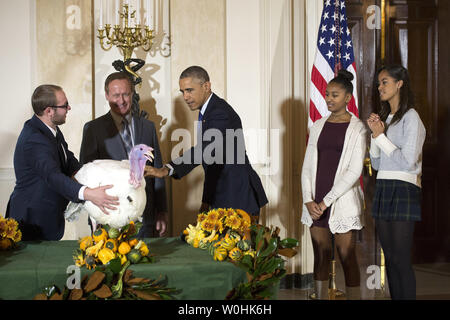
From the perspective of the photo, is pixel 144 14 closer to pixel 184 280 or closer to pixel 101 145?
pixel 101 145

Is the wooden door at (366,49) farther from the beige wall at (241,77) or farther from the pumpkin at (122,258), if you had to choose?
the pumpkin at (122,258)

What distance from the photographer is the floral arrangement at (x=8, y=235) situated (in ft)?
10.7

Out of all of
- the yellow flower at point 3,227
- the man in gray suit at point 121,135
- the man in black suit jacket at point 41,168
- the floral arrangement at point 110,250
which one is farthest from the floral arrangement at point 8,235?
the man in gray suit at point 121,135

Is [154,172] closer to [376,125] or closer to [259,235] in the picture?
[259,235]

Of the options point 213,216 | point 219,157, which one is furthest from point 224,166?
point 213,216

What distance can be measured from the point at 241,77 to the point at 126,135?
5.28 feet

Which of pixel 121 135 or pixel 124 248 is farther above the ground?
pixel 121 135

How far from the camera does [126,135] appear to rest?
5.14 meters

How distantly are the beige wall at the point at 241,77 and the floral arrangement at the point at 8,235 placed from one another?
8.46 feet

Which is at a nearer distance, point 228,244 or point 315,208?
point 228,244

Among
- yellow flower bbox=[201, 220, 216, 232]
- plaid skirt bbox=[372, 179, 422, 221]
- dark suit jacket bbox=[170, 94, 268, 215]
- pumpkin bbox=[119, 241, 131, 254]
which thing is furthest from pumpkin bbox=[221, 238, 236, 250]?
plaid skirt bbox=[372, 179, 422, 221]

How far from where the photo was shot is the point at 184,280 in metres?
2.86

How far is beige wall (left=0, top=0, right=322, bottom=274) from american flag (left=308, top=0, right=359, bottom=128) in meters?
0.45

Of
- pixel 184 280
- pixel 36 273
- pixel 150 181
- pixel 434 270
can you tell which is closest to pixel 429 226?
pixel 434 270
